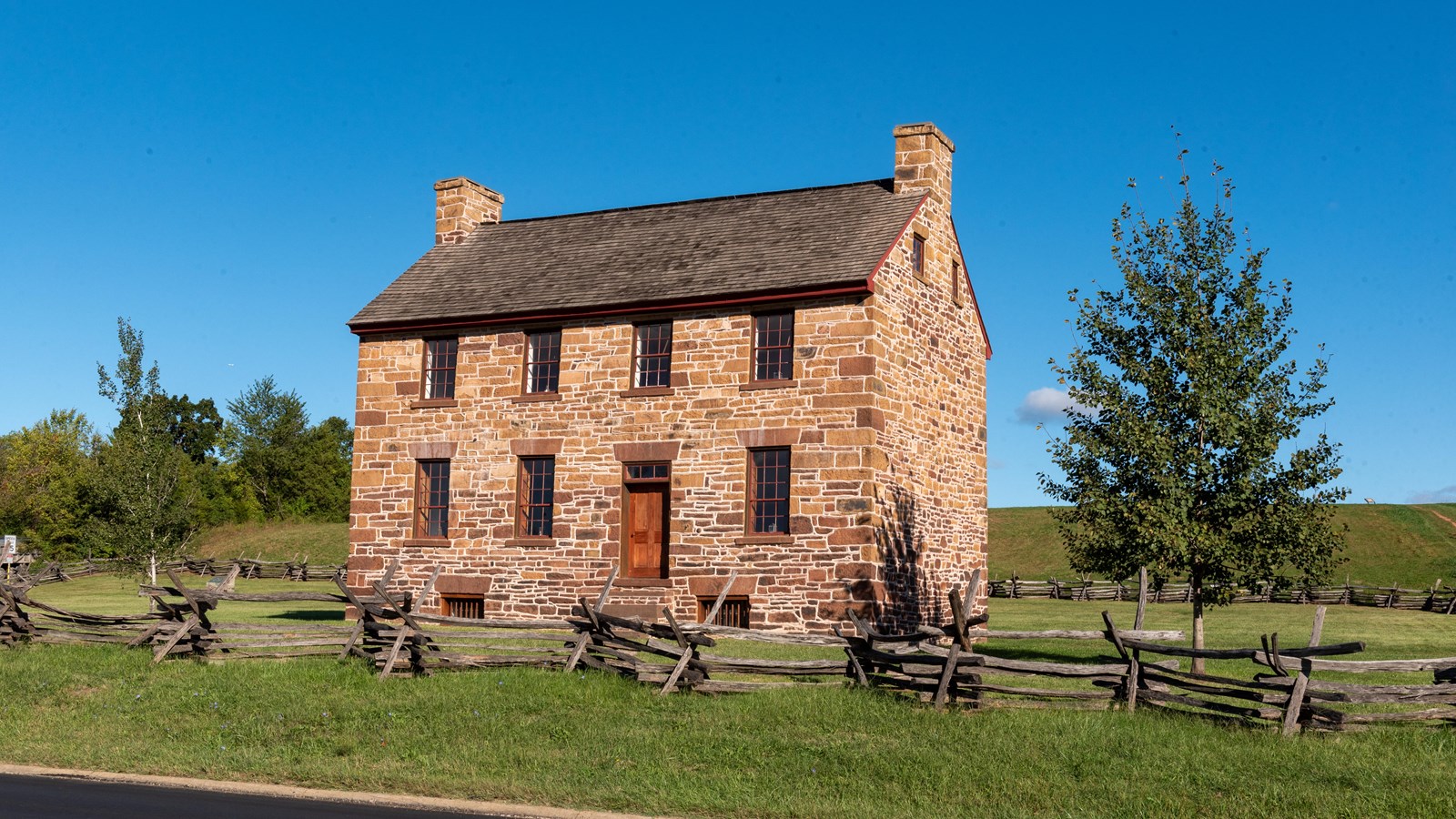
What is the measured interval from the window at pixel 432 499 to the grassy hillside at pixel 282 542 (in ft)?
86.7

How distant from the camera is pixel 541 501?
24344 mm

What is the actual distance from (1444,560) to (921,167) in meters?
36.7

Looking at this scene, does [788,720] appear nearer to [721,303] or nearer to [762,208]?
[721,303]

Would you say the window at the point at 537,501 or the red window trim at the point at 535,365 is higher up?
the red window trim at the point at 535,365

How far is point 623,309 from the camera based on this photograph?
23938 millimetres

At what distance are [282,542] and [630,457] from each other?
3512 cm

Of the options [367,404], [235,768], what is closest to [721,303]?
[367,404]

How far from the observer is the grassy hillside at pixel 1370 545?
160ft

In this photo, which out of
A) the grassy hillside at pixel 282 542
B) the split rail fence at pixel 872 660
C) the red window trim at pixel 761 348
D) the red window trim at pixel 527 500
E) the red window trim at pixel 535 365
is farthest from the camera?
the grassy hillside at pixel 282 542

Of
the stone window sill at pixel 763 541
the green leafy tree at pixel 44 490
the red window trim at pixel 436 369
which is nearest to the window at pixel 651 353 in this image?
the stone window sill at pixel 763 541

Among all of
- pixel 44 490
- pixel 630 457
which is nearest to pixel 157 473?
pixel 630 457

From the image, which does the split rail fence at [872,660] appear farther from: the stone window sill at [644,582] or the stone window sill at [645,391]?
the stone window sill at [645,391]

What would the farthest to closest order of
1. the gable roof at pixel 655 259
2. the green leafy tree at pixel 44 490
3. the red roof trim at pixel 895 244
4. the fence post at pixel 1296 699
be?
the green leafy tree at pixel 44 490, the gable roof at pixel 655 259, the red roof trim at pixel 895 244, the fence post at pixel 1296 699

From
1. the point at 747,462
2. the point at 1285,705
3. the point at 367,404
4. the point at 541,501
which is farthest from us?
the point at 367,404
